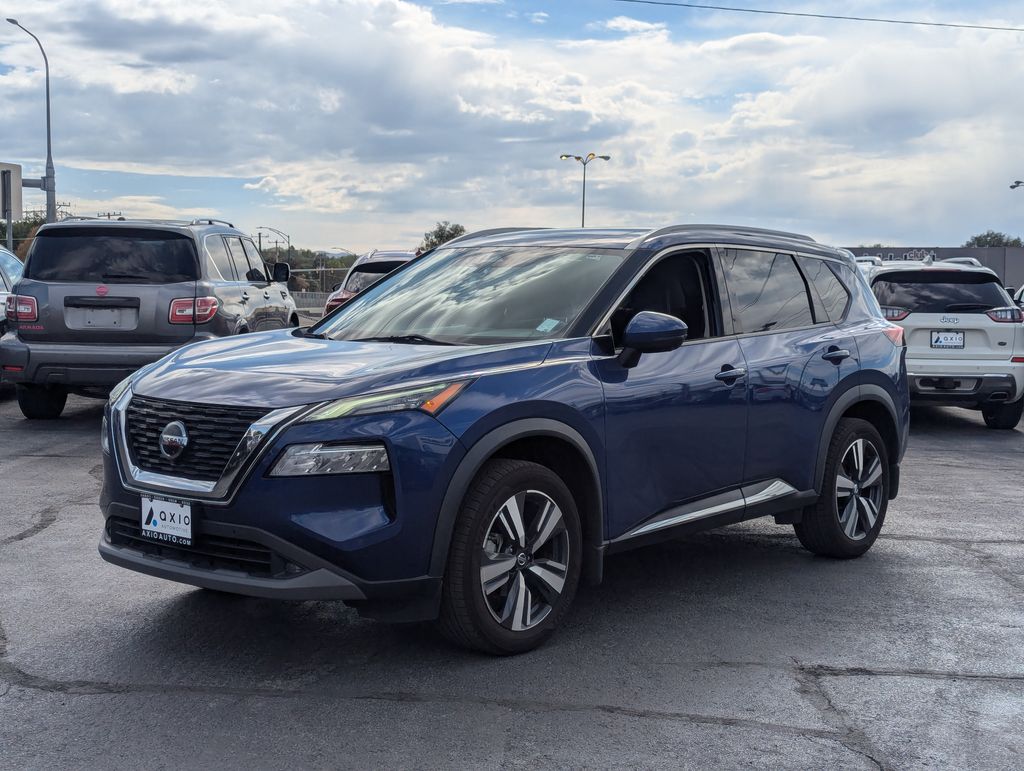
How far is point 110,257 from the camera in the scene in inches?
436

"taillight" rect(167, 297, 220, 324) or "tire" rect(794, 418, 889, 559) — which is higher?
"taillight" rect(167, 297, 220, 324)

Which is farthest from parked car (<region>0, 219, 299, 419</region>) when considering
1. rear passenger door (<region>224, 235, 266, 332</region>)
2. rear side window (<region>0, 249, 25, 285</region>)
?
rear side window (<region>0, 249, 25, 285</region>)

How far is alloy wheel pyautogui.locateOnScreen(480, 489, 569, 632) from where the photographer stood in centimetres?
469

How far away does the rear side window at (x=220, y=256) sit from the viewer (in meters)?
11.6

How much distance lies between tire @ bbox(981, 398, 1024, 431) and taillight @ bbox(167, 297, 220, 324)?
819 cm

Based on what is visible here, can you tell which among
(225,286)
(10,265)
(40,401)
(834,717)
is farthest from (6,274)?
→ (834,717)

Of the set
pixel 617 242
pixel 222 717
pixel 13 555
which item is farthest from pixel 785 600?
pixel 13 555

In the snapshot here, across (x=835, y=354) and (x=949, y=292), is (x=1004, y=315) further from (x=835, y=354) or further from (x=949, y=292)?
(x=835, y=354)

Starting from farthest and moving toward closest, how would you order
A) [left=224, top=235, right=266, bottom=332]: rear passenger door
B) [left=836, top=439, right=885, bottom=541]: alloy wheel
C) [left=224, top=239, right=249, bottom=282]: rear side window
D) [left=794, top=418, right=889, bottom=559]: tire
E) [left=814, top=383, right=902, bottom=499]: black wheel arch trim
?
[left=224, top=239, right=249, bottom=282]: rear side window → [left=224, top=235, right=266, bottom=332]: rear passenger door → [left=836, top=439, right=885, bottom=541]: alloy wheel → [left=794, top=418, right=889, bottom=559]: tire → [left=814, top=383, right=902, bottom=499]: black wheel arch trim

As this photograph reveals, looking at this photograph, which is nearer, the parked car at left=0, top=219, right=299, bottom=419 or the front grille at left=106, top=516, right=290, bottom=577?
the front grille at left=106, top=516, right=290, bottom=577

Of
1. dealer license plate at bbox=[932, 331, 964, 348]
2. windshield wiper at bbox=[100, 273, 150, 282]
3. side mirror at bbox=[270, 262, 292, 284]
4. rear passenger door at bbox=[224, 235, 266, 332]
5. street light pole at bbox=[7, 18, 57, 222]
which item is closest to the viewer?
windshield wiper at bbox=[100, 273, 150, 282]

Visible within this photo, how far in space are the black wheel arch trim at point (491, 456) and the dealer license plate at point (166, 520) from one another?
0.91 m

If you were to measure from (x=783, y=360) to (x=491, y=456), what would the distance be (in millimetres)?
2083

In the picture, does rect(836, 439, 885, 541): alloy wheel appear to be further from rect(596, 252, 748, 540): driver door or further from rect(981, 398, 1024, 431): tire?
rect(981, 398, 1024, 431): tire
